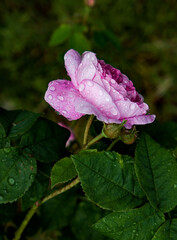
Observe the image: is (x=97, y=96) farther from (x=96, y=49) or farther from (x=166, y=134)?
(x=96, y=49)

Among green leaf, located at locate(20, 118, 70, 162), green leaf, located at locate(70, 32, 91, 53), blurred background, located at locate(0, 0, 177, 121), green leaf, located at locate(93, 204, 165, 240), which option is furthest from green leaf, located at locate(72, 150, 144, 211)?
blurred background, located at locate(0, 0, 177, 121)

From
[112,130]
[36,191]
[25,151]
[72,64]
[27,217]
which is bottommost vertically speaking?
[27,217]

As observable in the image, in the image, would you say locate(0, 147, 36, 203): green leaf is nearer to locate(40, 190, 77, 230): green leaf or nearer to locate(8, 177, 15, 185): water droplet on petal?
locate(8, 177, 15, 185): water droplet on petal

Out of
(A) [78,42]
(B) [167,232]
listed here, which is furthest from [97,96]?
(A) [78,42]

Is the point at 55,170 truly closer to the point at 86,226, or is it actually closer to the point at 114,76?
the point at 114,76

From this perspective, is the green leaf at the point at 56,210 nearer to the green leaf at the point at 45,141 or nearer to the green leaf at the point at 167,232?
the green leaf at the point at 45,141
